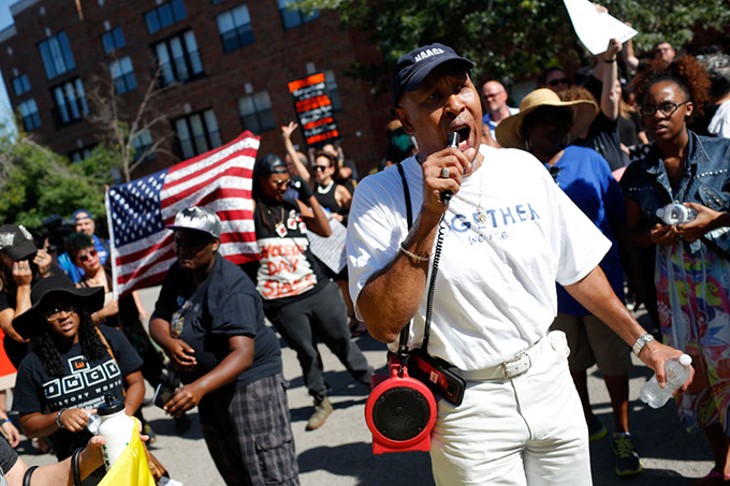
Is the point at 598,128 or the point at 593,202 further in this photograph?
the point at 598,128

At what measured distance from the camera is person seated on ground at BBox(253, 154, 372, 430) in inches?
214

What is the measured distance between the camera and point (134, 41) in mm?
29109

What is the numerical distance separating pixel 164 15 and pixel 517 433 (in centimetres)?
2879

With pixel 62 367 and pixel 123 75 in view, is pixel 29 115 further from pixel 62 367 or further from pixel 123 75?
pixel 62 367

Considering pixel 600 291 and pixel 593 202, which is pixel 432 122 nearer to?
pixel 600 291

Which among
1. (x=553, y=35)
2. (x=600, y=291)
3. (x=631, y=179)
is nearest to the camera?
(x=600, y=291)

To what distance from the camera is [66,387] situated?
3.68m

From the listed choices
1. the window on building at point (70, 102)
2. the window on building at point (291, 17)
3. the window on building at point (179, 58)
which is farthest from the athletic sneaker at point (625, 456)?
the window on building at point (70, 102)

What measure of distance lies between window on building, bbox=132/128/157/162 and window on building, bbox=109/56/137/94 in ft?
6.86

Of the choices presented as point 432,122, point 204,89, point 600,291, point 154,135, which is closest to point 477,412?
point 600,291

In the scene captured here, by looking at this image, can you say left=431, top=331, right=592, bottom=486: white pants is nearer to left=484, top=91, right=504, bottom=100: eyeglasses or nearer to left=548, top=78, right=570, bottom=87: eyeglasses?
left=484, top=91, right=504, bottom=100: eyeglasses

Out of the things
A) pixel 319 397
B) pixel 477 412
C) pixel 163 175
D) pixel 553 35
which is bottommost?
pixel 319 397

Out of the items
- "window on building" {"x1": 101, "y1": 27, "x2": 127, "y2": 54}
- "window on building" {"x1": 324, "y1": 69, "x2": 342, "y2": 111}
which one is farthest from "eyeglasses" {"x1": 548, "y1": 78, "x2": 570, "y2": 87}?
"window on building" {"x1": 101, "y1": 27, "x2": 127, "y2": 54}

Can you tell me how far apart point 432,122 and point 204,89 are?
26.7m
